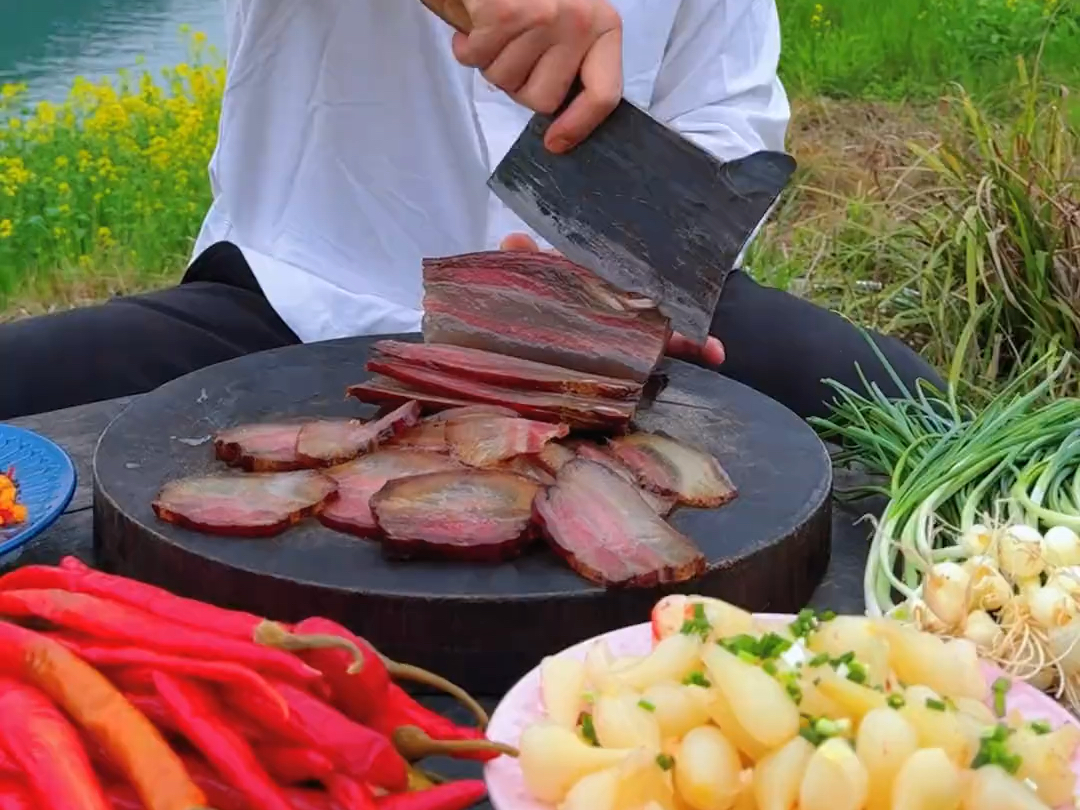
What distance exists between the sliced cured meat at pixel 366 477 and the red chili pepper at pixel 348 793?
0.53m

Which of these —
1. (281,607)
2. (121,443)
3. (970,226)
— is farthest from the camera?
(970,226)

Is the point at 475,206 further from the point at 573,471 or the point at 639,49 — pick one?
the point at 573,471

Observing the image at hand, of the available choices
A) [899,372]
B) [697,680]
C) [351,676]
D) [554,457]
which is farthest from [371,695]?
[899,372]

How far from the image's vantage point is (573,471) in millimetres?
2078

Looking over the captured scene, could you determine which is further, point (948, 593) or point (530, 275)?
point (530, 275)

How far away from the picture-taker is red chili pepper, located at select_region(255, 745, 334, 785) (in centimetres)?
148

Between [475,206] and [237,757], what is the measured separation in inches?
87.5

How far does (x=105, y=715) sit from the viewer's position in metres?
1.48

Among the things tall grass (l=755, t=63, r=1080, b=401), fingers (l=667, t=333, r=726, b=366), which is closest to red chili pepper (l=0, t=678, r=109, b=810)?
fingers (l=667, t=333, r=726, b=366)

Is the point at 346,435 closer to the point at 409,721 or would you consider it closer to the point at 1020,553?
the point at 409,721

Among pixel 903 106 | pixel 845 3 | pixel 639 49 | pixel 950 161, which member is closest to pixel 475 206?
pixel 639 49

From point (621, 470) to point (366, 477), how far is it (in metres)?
0.40

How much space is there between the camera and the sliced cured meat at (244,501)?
197cm

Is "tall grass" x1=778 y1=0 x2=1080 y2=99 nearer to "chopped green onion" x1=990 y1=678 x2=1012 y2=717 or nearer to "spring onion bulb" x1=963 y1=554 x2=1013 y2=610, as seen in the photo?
"spring onion bulb" x1=963 y1=554 x2=1013 y2=610
